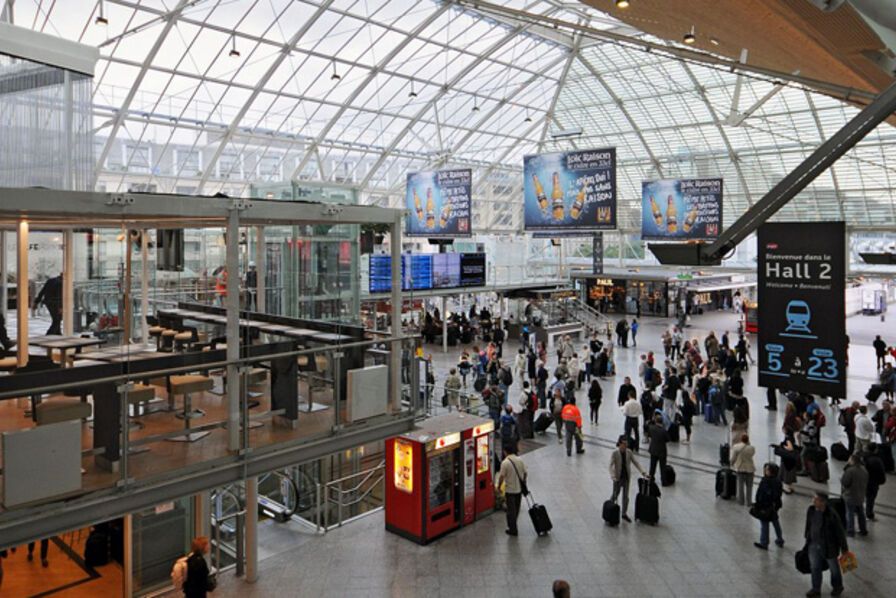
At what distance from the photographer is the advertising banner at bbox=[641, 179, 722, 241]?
24000 mm

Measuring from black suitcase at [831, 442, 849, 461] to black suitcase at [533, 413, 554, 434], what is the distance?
6.07 metres

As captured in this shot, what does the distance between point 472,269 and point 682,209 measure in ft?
34.5

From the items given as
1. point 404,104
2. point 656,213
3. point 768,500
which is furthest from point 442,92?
point 768,500

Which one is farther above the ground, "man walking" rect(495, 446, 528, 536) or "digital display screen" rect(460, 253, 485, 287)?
"digital display screen" rect(460, 253, 485, 287)

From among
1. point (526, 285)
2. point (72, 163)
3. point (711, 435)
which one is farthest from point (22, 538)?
point (526, 285)

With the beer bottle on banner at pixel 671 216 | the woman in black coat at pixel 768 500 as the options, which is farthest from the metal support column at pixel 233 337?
the beer bottle on banner at pixel 671 216

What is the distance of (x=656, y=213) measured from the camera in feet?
83.7

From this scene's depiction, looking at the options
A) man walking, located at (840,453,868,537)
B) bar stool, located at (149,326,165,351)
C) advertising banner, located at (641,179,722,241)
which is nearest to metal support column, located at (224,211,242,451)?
bar stool, located at (149,326,165,351)

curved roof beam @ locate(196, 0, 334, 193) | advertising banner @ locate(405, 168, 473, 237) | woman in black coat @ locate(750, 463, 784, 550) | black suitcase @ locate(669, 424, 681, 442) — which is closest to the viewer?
woman in black coat @ locate(750, 463, 784, 550)

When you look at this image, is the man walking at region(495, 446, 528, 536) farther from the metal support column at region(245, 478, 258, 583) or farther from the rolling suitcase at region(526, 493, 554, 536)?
the metal support column at region(245, 478, 258, 583)

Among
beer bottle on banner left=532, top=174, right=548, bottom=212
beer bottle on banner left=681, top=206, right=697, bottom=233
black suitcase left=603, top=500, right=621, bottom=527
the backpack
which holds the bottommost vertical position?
black suitcase left=603, top=500, right=621, bottom=527

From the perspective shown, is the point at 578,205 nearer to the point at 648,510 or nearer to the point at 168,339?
the point at 648,510

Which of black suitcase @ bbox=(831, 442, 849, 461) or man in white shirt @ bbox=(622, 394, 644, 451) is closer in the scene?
black suitcase @ bbox=(831, 442, 849, 461)

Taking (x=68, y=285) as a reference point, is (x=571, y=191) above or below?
above
